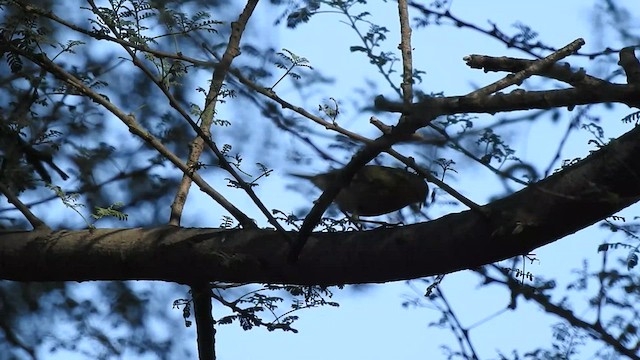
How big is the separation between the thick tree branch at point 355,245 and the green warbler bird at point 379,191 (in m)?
0.14

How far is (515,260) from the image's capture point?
2422mm

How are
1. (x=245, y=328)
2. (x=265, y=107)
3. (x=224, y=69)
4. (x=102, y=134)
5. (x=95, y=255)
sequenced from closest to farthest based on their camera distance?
(x=224, y=69) < (x=265, y=107) < (x=95, y=255) < (x=245, y=328) < (x=102, y=134)

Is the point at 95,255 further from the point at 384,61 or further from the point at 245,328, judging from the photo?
the point at 384,61

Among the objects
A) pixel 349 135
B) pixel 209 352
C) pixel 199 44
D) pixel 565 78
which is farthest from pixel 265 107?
pixel 209 352

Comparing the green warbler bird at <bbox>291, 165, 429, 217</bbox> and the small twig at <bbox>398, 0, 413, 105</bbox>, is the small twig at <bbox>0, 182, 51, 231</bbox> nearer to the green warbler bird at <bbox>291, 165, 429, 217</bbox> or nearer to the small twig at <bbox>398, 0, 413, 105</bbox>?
the green warbler bird at <bbox>291, 165, 429, 217</bbox>

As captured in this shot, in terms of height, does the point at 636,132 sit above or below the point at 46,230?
below

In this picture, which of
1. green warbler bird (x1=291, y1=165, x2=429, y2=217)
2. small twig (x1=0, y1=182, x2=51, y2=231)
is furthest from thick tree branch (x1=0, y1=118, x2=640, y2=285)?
green warbler bird (x1=291, y1=165, x2=429, y2=217)

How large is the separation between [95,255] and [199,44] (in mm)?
630

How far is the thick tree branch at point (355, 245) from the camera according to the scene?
2115 mm

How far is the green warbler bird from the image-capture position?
2469mm

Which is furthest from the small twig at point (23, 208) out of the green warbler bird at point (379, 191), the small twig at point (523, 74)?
the small twig at point (523, 74)

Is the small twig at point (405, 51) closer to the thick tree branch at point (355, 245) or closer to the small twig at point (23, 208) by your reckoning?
the thick tree branch at point (355, 245)

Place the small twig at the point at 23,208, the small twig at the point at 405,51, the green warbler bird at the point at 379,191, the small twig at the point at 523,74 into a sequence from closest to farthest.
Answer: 1. the small twig at the point at 523,74
2. the small twig at the point at 405,51
3. the green warbler bird at the point at 379,191
4. the small twig at the point at 23,208

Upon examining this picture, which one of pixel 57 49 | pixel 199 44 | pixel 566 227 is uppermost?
pixel 57 49
